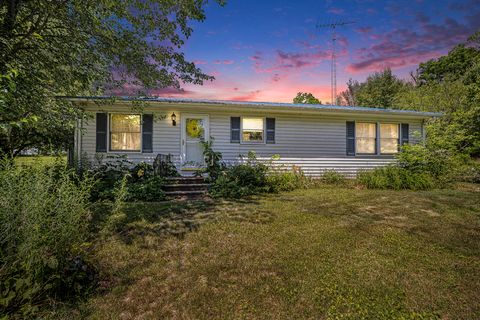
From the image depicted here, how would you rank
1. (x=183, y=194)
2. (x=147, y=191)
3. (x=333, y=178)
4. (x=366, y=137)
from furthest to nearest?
(x=366, y=137)
(x=333, y=178)
(x=183, y=194)
(x=147, y=191)

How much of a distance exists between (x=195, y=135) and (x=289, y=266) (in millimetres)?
7204

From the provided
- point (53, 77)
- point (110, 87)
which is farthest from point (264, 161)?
point (53, 77)

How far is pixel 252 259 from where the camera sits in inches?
121

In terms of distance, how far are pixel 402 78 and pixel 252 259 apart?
119ft

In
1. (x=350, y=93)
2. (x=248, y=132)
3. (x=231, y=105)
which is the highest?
(x=350, y=93)

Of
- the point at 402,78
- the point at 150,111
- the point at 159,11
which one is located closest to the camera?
the point at 159,11

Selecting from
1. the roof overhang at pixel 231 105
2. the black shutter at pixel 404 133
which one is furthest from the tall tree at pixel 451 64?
the roof overhang at pixel 231 105

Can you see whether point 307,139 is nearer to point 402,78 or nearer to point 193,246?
point 193,246

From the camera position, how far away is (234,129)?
30.9 ft

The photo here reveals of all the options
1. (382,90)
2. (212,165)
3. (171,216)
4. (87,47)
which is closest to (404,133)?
(212,165)

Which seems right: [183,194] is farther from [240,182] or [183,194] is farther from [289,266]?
[289,266]

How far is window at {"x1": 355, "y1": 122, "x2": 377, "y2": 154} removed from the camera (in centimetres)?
1058

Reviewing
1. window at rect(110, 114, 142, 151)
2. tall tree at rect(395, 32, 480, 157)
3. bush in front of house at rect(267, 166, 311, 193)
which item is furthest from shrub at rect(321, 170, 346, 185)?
window at rect(110, 114, 142, 151)

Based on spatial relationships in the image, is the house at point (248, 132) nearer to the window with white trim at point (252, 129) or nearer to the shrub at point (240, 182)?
the window with white trim at point (252, 129)
